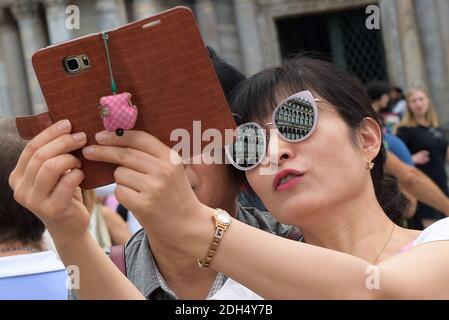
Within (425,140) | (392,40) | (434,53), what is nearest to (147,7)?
(392,40)

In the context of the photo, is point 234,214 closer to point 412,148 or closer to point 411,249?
point 411,249

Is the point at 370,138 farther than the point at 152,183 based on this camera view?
Yes

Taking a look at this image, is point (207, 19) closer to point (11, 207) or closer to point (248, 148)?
point (11, 207)

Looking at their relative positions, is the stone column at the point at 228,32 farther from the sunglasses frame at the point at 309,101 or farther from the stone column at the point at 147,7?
the sunglasses frame at the point at 309,101

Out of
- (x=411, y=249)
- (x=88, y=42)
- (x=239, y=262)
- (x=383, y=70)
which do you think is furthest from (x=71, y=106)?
(x=383, y=70)

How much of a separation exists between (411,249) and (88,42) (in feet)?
2.51

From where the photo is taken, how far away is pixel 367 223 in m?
1.98

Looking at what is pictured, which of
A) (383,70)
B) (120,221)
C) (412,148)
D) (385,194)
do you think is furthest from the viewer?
(383,70)

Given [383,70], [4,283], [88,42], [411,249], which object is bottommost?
[383,70]

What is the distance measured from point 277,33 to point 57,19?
2873 millimetres

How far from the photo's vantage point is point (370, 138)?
210 cm

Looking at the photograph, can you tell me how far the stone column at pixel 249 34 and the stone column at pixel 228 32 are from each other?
0.73 feet

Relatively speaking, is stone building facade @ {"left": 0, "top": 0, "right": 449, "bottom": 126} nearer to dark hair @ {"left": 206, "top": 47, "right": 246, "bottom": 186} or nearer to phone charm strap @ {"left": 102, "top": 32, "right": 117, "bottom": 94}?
dark hair @ {"left": 206, "top": 47, "right": 246, "bottom": 186}

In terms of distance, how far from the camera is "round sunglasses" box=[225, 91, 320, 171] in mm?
1826
